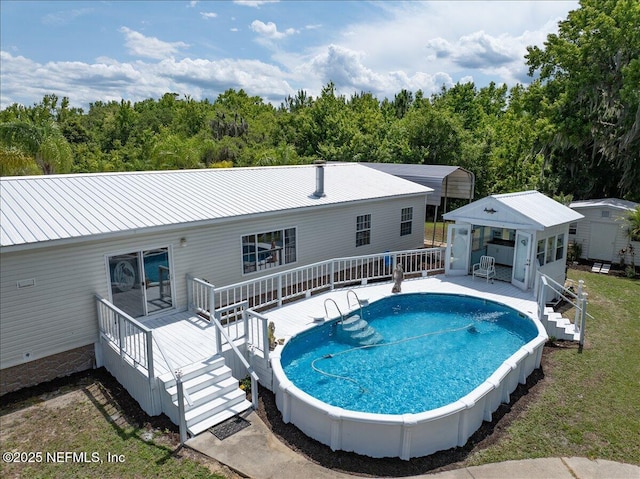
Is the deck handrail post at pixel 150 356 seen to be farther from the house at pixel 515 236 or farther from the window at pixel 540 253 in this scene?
the window at pixel 540 253

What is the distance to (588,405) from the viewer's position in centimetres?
838

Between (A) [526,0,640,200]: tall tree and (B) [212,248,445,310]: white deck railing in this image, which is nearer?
(B) [212,248,445,310]: white deck railing

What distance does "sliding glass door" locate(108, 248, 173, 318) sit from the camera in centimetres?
1013

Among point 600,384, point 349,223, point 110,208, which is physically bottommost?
point 600,384

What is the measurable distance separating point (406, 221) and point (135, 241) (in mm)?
11006

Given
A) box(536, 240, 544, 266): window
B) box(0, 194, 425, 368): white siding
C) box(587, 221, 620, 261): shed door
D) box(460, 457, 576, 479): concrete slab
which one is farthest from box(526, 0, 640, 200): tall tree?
box(460, 457, 576, 479): concrete slab

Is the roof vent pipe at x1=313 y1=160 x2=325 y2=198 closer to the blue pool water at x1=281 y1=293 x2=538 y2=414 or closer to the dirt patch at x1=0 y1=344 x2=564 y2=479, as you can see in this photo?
the blue pool water at x1=281 y1=293 x2=538 y2=414

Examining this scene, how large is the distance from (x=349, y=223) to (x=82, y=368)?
9.14m

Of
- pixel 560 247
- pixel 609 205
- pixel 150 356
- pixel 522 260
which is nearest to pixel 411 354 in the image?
pixel 522 260

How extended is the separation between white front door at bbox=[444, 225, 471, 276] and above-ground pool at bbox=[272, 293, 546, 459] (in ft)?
6.75

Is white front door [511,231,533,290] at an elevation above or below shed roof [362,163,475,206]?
below

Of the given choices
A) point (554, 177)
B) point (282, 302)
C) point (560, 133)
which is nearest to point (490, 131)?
point (554, 177)

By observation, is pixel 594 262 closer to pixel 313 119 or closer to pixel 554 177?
pixel 554 177

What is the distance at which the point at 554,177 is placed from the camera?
84.9 ft
